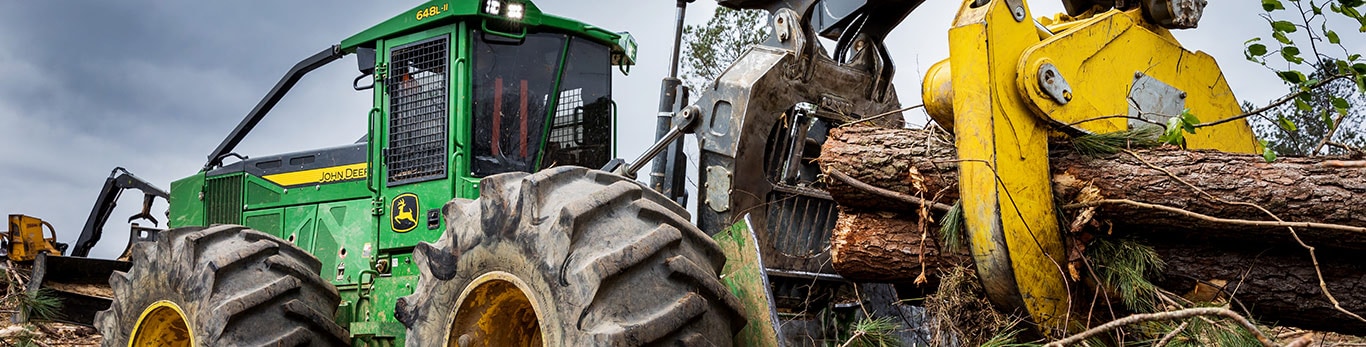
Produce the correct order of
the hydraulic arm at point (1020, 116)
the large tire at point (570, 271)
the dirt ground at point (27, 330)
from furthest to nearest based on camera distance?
the dirt ground at point (27, 330) → the hydraulic arm at point (1020, 116) → the large tire at point (570, 271)

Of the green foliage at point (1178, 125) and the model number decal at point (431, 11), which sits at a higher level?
the model number decal at point (431, 11)

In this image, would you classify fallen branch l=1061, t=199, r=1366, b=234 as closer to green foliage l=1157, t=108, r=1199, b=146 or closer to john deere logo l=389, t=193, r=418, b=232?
green foliage l=1157, t=108, r=1199, b=146

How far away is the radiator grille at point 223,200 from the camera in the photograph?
6.51 metres

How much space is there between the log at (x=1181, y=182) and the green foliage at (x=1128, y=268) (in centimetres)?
8

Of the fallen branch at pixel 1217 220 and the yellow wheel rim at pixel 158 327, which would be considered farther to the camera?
the yellow wheel rim at pixel 158 327

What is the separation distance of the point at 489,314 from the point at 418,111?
2027 millimetres

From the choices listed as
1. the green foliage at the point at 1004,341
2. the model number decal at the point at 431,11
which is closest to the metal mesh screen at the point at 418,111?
the model number decal at the point at 431,11

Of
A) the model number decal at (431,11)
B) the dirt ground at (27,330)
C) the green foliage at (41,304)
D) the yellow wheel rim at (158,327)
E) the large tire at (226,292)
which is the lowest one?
the dirt ground at (27,330)

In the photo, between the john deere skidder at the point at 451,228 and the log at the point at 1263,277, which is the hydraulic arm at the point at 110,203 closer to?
the john deere skidder at the point at 451,228

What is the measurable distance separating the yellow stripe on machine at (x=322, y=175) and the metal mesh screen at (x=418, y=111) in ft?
0.84

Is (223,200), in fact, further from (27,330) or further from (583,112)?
(583,112)

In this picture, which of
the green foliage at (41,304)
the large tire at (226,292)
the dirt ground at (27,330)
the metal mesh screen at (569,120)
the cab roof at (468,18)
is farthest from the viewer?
the green foliage at (41,304)

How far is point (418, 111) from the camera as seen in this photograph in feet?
17.5

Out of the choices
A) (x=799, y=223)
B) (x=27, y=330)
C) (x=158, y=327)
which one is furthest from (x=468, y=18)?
(x=27, y=330)
